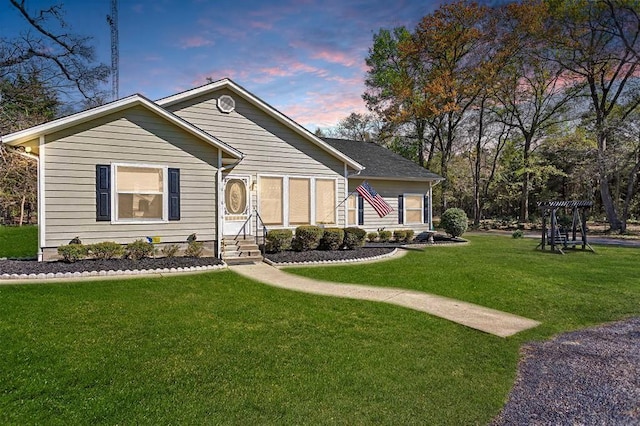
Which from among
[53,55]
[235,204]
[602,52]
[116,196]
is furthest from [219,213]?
[602,52]

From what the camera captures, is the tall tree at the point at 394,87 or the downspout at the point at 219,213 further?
the tall tree at the point at 394,87

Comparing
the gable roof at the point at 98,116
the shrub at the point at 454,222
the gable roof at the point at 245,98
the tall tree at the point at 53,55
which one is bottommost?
the shrub at the point at 454,222

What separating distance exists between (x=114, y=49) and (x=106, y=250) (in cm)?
2878

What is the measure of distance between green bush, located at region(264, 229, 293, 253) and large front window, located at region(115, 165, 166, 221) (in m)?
3.39

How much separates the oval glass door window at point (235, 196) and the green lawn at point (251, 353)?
4685 mm

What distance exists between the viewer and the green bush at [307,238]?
12461 mm

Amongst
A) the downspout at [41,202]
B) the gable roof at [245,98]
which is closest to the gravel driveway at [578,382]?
the gable roof at [245,98]

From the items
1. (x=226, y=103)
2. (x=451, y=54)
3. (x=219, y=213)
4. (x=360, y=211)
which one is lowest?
(x=219, y=213)

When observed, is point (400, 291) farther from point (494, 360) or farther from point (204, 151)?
point (204, 151)

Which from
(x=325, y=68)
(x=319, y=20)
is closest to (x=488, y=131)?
(x=325, y=68)

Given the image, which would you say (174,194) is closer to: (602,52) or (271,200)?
(271,200)

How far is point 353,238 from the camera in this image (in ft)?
43.4

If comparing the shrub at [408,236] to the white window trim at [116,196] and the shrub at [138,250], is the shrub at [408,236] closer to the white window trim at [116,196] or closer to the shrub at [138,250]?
the white window trim at [116,196]

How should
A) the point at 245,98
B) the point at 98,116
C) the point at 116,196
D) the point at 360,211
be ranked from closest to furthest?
the point at 98,116 < the point at 116,196 < the point at 245,98 < the point at 360,211
